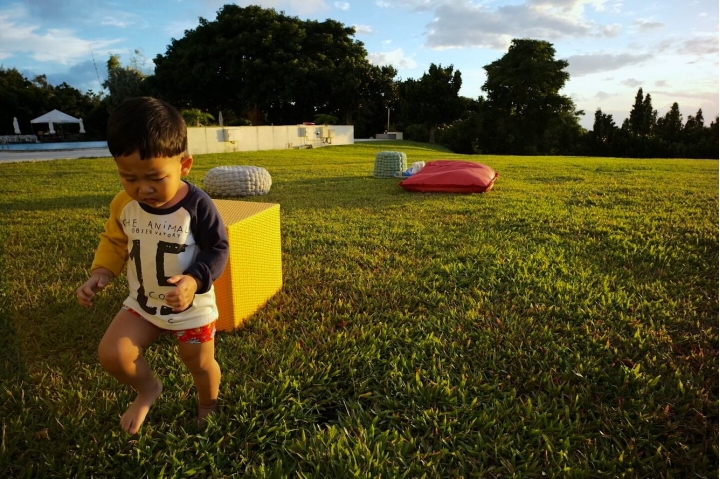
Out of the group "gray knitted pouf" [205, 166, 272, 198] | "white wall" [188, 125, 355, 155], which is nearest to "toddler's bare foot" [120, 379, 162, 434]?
"gray knitted pouf" [205, 166, 272, 198]

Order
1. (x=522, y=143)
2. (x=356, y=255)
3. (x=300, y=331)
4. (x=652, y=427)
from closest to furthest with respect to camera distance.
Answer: (x=652, y=427) < (x=300, y=331) < (x=356, y=255) < (x=522, y=143)

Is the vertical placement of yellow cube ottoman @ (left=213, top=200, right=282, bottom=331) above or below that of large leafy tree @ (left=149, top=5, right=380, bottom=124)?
below

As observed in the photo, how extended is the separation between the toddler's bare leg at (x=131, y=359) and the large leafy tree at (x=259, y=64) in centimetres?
2921

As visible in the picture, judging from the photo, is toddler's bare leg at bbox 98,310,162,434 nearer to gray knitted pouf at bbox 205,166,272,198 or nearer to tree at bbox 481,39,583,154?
gray knitted pouf at bbox 205,166,272,198

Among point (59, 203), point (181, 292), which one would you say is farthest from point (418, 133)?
point (181, 292)

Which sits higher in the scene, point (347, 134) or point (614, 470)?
point (347, 134)

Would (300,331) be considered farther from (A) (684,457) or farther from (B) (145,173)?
(A) (684,457)

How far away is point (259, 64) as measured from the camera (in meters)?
28.5

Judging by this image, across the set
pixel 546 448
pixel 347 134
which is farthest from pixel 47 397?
pixel 347 134

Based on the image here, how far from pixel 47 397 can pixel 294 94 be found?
29.5 m

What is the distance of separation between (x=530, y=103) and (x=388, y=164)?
98.8 feet

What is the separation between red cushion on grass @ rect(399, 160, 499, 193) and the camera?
21.2 ft

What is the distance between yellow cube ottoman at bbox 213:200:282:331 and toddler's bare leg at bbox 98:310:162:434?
61 centimetres

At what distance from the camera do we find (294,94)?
29375 mm
